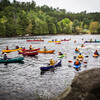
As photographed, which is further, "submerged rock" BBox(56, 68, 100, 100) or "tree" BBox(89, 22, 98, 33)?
"tree" BBox(89, 22, 98, 33)

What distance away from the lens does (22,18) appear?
105438 millimetres

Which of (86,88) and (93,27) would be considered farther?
(93,27)

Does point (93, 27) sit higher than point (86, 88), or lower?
Answer: higher

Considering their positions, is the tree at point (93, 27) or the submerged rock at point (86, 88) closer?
the submerged rock at point (86, 88)

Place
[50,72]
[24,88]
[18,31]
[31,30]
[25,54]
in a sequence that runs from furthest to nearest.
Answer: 1. [31,30]
2. [18,31]
3. [25,54]
4. [50,72]
5. [24,88]

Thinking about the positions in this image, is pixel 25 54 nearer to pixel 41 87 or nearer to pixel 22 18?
pixel 41 87

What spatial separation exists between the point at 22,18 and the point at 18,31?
14.2 m

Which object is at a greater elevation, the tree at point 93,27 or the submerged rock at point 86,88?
the tree at point 93,27

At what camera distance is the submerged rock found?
169 inches

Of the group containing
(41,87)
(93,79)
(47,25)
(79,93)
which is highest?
(47,25)

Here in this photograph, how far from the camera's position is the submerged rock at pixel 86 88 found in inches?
169

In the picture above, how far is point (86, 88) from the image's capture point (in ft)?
14.3

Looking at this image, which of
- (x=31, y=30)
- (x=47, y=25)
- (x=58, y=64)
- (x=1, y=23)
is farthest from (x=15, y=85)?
(x=47, y=25)

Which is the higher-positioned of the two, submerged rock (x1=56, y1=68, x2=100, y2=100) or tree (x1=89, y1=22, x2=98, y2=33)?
tree (x1=89, y1=22, x2=98, y2=33)
